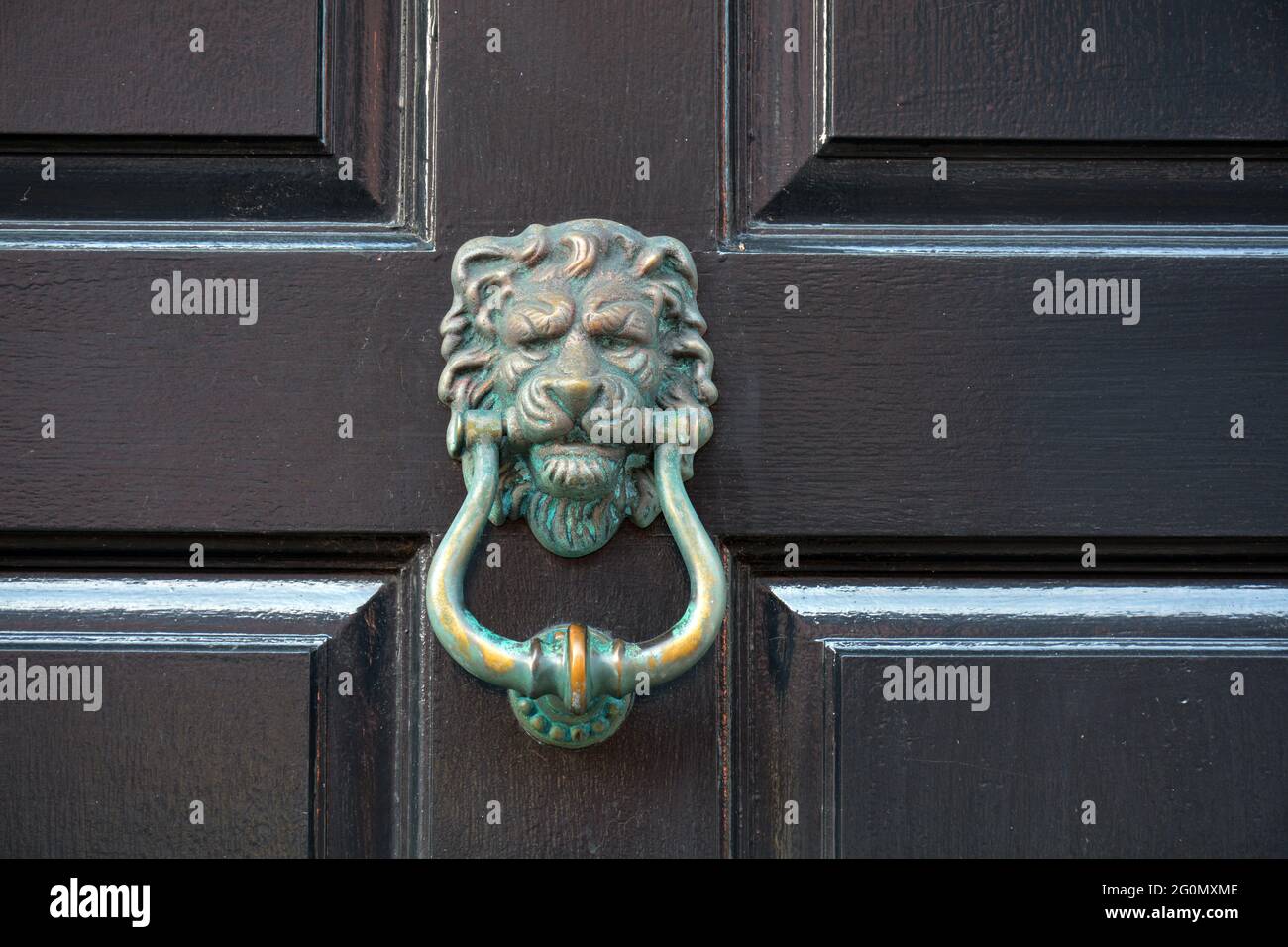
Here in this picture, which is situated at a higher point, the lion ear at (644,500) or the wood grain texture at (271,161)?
the wood grain texture at (271,161)

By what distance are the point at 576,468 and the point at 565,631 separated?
7cm

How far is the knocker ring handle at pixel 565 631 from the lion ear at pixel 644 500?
0.08 feet

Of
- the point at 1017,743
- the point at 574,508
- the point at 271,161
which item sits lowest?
the point at 1017,743

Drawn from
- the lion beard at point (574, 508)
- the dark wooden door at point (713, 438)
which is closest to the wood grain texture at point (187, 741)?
the dark wooden door at point (713, 438)

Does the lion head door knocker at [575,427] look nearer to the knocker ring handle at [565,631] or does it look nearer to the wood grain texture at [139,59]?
the knocker ring handle at [565,631]

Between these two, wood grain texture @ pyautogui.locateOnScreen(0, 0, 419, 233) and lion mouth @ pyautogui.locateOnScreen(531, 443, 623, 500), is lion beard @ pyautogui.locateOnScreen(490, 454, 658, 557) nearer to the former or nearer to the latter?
lion mouth @ pyautogui.locateOnScreen(531, 443, 623, 500)

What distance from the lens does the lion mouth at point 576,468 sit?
47cm

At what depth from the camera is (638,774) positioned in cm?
52

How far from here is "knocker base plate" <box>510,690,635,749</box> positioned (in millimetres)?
506

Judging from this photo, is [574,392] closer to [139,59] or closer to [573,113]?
[573,113]

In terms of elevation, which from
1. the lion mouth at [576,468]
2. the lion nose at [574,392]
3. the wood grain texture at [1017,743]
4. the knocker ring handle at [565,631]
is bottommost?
the wood grain texture at [1017,743]

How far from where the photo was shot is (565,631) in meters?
0.46

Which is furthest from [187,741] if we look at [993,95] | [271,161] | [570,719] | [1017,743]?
[993,95]

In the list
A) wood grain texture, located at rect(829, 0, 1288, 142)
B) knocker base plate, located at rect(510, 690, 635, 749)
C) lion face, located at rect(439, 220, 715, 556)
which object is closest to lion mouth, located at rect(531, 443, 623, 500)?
lion face, located at rect(439, 220, 715, 556)
